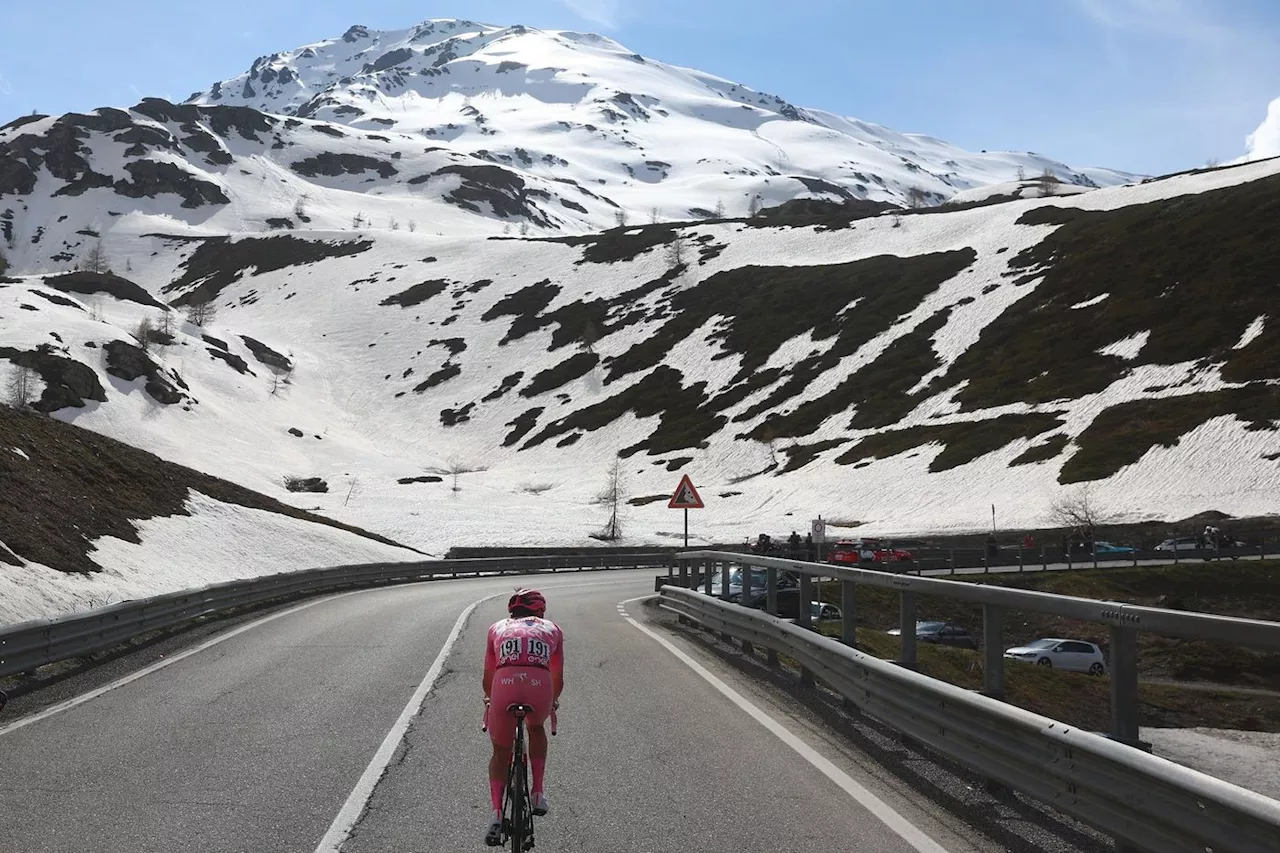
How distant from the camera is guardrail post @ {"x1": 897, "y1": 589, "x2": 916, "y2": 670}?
849 centimetres

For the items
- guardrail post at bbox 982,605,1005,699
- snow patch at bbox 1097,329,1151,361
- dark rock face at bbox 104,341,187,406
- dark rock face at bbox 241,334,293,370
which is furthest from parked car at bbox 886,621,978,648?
dark rock face at bbox 241,334,293,370

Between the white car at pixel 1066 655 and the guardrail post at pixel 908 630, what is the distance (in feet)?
58.9

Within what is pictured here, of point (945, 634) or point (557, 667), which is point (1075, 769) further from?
point (945, 634)

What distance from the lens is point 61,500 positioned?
984 inches

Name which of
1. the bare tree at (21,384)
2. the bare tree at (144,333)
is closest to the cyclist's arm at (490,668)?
the bare tree at (21,384)

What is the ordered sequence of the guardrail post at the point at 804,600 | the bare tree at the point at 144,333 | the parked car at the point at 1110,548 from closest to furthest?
the guardrail post at the point at 804,600
the parked car at the point at 1110,548
the bare tree at the point at 144,333

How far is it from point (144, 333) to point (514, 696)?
336ft

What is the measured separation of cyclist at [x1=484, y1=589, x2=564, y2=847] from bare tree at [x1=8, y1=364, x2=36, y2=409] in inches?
3051

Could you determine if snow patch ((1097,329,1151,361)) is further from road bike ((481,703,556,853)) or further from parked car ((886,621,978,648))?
road bike ((481,703,556,853))

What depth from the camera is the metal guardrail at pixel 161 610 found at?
1141cm

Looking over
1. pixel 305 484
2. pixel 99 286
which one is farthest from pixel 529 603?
pixel 99 286

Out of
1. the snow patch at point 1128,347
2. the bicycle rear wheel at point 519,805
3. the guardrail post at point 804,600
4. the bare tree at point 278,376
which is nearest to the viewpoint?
the bicycle rear wheel at point 519,805

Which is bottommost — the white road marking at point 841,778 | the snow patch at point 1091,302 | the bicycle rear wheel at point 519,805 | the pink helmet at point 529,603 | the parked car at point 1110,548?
the white road marking at point 841,778

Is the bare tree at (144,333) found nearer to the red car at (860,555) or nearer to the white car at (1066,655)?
the red car at (860,555)
